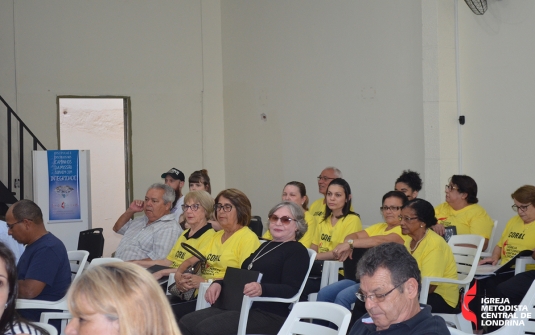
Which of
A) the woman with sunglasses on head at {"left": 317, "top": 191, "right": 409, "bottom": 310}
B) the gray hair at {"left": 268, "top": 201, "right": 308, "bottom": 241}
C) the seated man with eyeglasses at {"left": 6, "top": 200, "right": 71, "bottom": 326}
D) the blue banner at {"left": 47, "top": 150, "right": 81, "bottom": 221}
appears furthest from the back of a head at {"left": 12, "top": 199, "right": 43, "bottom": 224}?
the blue banner at {"left": 47, "top": 150, "right": 81, "bottom": 221}

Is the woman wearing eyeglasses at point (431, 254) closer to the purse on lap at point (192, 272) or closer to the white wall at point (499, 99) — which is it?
the purse on lap at point (192, 272)

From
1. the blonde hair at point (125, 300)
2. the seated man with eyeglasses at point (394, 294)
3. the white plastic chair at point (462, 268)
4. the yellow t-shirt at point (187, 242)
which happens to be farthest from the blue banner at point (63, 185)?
the blonde hair at point (125, 300)

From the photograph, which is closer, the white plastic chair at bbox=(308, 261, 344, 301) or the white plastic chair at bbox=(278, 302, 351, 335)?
the white plastic chair at bbox=(278, 302, 351, 335)

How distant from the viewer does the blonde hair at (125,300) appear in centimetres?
147

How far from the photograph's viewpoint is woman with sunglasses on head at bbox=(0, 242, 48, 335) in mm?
2123

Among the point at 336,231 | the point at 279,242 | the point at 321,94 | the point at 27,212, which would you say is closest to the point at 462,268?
the point at 336,231

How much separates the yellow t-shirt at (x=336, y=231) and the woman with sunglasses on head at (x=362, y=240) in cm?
28

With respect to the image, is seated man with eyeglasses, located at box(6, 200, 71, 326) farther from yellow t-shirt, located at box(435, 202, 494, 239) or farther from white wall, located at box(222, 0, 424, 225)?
white wall, located at box(222, 0, 424, 225)

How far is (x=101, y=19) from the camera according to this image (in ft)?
33.0

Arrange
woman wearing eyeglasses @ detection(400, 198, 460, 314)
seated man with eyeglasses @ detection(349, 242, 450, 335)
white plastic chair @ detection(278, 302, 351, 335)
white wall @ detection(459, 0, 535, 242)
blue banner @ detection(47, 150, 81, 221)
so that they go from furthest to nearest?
blue banner @ detection(47, 150, 81, 221)
white wall @ detection(459, 0, 535, 242)
woman wearing eyeglasses @ detection(400, 198, 460, 314)
white plastic chair @ detection(278, 302, 351, 335)
seated man with eyeglasses @ detection(349, 242, 450, 335)

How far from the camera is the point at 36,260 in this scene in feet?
13.8

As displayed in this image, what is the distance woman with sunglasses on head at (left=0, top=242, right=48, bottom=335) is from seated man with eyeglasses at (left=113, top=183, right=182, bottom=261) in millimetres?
3035

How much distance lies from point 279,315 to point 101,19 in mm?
7279

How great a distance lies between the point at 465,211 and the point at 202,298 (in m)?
2.58
